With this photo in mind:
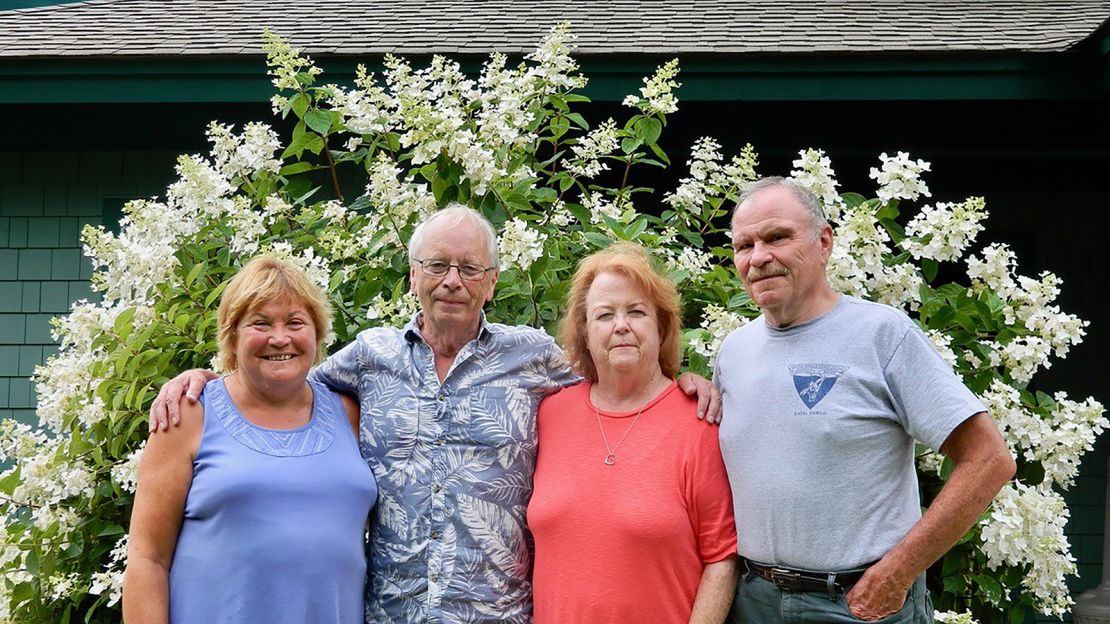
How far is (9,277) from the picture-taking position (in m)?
6.57

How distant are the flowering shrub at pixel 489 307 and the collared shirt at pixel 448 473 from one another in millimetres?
502

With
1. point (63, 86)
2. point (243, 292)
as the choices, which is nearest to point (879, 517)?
point (243, 292)

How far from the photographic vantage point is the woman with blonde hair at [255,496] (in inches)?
105

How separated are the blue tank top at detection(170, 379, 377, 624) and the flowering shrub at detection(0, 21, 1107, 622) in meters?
0.82

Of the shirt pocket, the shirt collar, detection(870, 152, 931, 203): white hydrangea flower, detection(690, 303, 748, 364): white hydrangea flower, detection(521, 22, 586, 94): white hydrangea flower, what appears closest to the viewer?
the shirt pocket

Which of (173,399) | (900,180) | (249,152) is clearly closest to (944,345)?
(900,180)

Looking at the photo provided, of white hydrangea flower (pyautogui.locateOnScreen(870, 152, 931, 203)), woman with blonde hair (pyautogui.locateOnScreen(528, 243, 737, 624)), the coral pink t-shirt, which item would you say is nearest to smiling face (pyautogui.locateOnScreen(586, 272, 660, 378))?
woman with blonde hair (pyautogui.locateOnScreen(528, 243, 737, 624))

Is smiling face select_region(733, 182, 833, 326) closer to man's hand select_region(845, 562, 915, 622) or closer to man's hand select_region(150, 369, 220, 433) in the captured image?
man's hand select_region(845, 562, 915, 622)

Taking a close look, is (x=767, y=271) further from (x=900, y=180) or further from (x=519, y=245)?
(x=900, y=180)

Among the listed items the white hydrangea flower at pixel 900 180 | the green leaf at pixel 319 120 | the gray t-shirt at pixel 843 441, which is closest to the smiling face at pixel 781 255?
the gray t-shirt at pixel 843 441

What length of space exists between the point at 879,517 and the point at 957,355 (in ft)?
3.56

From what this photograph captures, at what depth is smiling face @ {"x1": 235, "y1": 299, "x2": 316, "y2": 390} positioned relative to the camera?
2.80m

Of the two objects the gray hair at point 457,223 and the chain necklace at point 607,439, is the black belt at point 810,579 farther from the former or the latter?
the gray hair at point 457,223

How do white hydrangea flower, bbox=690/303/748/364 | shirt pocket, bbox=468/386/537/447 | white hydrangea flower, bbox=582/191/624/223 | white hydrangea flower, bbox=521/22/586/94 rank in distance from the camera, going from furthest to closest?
white hydrangea flower, bbox=521/22/586/94
white hydrangea flower, bbox=582/191/624/223
white hydrangea flower, bbox=690/303/748/364
shirt pocket, bbox=468/386/537/447
